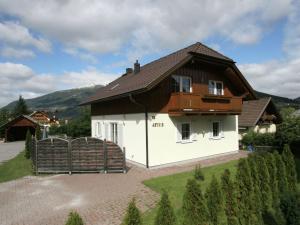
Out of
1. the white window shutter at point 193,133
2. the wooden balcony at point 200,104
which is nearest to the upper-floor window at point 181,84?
the wooden balcony at point 200,104

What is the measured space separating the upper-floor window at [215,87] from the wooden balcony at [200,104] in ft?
3.94

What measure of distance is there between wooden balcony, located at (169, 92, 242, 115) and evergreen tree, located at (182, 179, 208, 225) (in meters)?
8.97

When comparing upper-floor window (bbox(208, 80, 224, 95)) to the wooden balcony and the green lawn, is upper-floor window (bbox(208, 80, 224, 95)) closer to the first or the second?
the wooden balcony

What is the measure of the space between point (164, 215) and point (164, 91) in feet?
35.2

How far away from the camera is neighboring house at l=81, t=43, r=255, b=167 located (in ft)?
48.6

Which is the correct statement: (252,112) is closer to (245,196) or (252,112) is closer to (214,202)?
(245,196)

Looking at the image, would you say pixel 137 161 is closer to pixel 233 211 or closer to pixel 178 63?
pixel 178 63

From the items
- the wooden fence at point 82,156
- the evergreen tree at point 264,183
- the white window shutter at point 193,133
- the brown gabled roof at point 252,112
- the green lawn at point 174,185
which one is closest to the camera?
the green lawn at point 174,185

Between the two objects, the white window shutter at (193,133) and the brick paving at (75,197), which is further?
the white window shutter at (193,133)

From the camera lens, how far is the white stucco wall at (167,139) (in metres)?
14.9

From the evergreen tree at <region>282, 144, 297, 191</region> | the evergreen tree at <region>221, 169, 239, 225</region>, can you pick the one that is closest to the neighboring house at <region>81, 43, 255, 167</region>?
the evergreen tree at <region>282, 144, 297, 191</region>

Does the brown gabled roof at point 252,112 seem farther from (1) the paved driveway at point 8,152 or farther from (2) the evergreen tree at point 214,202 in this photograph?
(1) the paved driveway at point 8,152

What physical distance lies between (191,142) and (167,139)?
2012 millimetres

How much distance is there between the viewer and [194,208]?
585 cm
